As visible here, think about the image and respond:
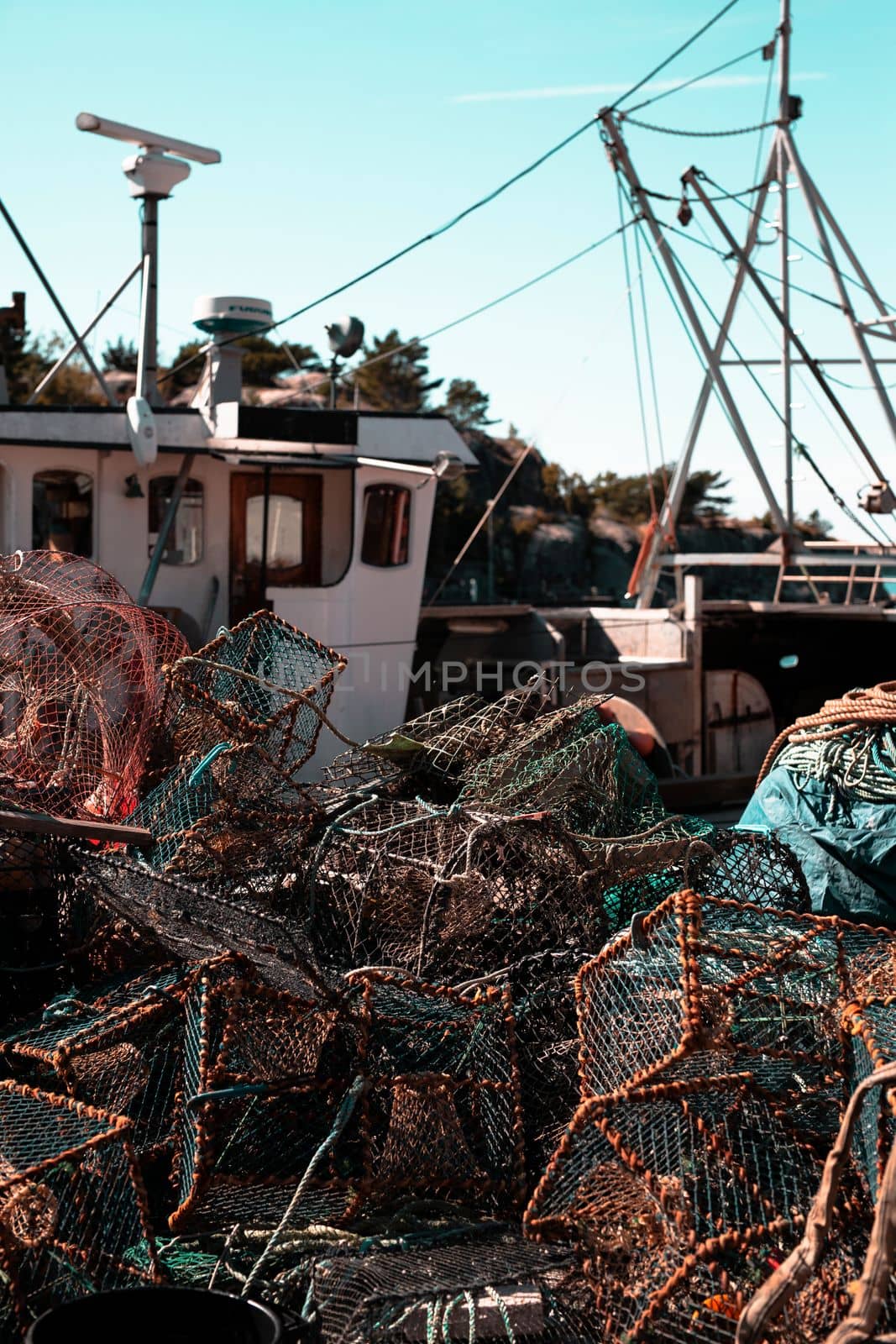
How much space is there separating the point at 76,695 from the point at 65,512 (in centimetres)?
484

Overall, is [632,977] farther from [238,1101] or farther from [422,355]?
[422,355]

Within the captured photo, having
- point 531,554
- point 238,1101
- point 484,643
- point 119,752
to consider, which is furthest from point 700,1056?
point 531,554

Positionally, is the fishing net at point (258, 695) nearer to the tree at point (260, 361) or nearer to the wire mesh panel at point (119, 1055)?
the wire mesh panel at point (119, 1055)

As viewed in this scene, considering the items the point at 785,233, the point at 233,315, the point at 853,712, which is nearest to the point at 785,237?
the point at 785,233

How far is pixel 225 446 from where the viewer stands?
9.05 m

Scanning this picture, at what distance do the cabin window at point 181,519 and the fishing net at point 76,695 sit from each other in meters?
4.20

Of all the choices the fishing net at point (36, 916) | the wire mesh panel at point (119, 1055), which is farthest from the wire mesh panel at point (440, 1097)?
the fishing net at point (36, 916)

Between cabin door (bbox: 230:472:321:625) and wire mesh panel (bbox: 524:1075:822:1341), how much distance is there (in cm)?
698

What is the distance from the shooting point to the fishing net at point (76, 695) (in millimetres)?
4441

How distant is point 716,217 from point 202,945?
501 inches

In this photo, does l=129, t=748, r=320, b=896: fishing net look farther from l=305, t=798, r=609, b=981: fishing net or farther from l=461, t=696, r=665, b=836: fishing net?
l=461, t=696, r=665, b=836: fishing net

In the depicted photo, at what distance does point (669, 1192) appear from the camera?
2.45 meters

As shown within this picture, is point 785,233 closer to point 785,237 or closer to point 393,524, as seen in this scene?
point 785,237

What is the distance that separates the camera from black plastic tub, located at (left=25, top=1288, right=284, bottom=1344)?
234 cm
